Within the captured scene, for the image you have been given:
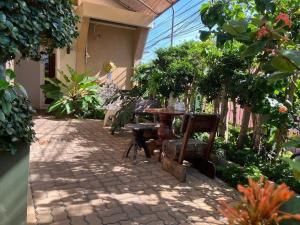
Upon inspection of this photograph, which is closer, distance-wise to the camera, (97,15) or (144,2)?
(97,15)

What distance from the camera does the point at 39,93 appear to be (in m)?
12.4

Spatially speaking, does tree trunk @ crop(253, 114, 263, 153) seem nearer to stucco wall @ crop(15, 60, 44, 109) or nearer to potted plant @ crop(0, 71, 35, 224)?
potted plant @ crop(0, 71, 35, 224)

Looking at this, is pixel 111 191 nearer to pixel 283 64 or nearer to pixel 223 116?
pixel 283 64

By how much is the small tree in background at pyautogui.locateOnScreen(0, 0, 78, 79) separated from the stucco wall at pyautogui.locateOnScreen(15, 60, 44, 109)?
9737 mm

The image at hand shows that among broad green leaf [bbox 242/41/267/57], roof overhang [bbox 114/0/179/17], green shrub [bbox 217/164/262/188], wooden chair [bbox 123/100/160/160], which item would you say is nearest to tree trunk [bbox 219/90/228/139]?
wooden chair [bbox 123/100/160/160]

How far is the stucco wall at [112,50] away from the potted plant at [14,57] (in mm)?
9229

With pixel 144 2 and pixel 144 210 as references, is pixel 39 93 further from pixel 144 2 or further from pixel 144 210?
pixel 144 210

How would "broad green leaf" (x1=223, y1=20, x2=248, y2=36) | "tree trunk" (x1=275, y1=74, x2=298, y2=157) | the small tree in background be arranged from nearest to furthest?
1. "broad green leaf" (x1=223, y1=20, x2=248, y2=36)
2. the small tree in background
3. "tree trunk" (x1=275, y1=74, x2=298, y2=157)

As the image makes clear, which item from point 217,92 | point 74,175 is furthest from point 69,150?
point 217,92

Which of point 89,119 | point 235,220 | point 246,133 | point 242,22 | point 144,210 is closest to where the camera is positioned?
point 235,220

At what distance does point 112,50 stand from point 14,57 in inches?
401

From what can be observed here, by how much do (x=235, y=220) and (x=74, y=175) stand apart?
4.16 metres

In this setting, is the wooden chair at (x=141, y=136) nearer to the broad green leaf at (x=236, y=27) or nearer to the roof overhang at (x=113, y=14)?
the broad green leaf at (x=236, y=27)

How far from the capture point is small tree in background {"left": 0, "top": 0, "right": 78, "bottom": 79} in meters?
2.29
